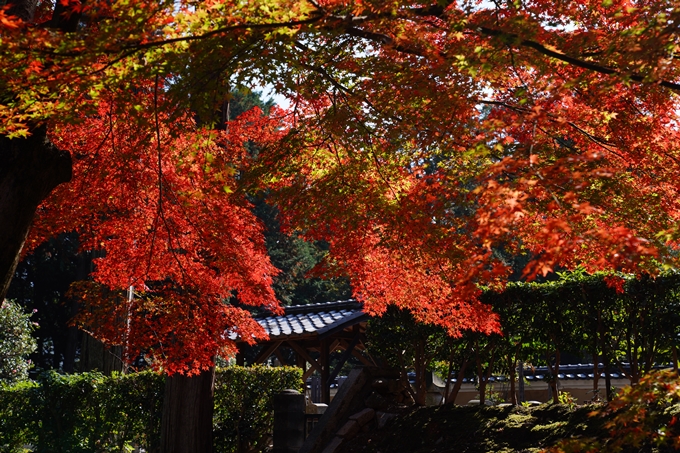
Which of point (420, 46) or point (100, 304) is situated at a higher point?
→ point (420, 46)

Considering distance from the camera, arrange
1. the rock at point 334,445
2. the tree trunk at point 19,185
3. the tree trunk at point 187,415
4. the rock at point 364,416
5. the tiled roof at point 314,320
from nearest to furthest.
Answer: the tree trunk at point 19,185 < the rock at point 334,445 < the rock at point 364,416 < the tree trunk at point 187,415 < the tiled roof at point 314,320

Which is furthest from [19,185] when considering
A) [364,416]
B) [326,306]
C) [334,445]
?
[326,306]

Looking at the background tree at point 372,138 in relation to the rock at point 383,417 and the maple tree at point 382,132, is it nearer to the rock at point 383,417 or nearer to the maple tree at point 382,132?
the maple tree at point 382,132

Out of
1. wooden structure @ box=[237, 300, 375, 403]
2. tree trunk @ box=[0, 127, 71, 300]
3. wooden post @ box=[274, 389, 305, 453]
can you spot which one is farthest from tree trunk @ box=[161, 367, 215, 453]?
tree trunk @ box=[0, 127, 71, 300]

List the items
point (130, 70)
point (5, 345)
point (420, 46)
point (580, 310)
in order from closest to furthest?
point (130, 70), point (420, 46), point (580, 310), point (5, 345)

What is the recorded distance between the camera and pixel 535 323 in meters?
8.61

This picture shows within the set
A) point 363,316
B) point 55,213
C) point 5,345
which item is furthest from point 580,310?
point 5,345

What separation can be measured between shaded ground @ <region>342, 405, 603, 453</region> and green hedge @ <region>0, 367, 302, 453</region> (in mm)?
4272

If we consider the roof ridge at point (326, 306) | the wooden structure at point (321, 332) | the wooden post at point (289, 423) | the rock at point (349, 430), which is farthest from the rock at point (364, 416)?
the roof ridge at point (326, 306)

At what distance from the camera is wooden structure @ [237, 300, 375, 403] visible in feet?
49.8

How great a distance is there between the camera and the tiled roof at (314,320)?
1514cm

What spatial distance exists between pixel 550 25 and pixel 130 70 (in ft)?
13.3

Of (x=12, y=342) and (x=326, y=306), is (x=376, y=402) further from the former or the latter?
(x=12, y=342)

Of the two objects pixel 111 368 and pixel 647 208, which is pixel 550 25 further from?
pixel 111 368
